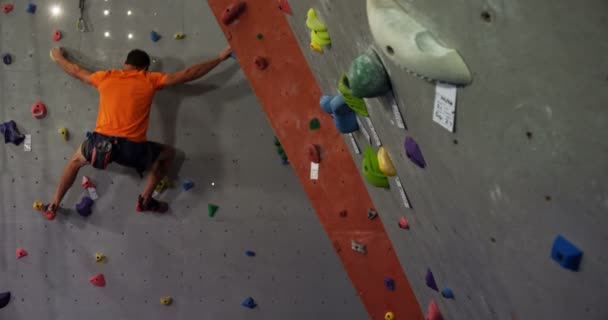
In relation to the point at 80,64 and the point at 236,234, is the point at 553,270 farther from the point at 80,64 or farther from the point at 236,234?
the point at 80,64

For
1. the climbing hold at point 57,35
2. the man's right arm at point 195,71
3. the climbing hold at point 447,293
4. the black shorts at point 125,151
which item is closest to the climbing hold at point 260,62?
the man's right arm at point 195,71

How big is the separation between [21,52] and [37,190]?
730 millimetres

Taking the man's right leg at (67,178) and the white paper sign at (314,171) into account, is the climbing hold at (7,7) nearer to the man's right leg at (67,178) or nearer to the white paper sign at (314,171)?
the man's right leg at (67,178)

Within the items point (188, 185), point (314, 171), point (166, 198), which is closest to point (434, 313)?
point (314, 171)

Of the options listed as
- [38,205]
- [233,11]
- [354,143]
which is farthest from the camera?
[38,205]

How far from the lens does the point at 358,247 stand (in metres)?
3.11

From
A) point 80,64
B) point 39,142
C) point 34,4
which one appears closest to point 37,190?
point 39,142

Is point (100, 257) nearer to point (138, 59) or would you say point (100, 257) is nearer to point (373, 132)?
point (138, 59)

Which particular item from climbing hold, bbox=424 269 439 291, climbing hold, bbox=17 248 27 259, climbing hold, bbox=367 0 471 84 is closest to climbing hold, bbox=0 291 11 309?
climbing hold, bbox=17 248 27 259

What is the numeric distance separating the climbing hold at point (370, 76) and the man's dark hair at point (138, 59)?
2.05 metres

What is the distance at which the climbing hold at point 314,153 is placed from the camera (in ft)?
9.85

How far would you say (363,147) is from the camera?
2.20 m

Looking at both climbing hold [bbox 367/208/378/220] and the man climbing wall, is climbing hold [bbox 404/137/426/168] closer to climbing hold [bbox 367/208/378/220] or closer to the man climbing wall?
climbing hold [bbox 367/208/378/220]

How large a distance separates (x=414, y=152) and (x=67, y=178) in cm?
244
